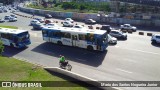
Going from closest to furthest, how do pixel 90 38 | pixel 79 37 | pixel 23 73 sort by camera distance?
pixel 23 73 → pixel 90 38 → pixel 79 37

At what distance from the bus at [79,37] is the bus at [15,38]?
3701mm

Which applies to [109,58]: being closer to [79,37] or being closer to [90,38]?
[90,38]

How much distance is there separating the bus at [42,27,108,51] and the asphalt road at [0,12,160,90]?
2.70ft

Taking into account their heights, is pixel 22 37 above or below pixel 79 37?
below

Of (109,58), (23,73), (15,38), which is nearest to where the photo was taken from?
(23,73)

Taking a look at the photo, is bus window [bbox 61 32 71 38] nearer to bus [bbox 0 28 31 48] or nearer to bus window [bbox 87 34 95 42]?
bus window [bbox 87 34 95 42]

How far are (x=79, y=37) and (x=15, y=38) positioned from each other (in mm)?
9777

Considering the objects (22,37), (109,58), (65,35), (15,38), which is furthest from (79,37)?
(15,38)

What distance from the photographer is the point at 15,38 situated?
35719 mm

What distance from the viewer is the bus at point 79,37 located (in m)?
32.5

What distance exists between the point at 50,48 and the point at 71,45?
130 inches

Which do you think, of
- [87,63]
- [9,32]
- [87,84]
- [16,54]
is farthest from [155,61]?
[9,32]

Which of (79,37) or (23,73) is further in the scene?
(79,37)

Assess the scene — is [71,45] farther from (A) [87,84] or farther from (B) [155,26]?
(B) [155,26]
